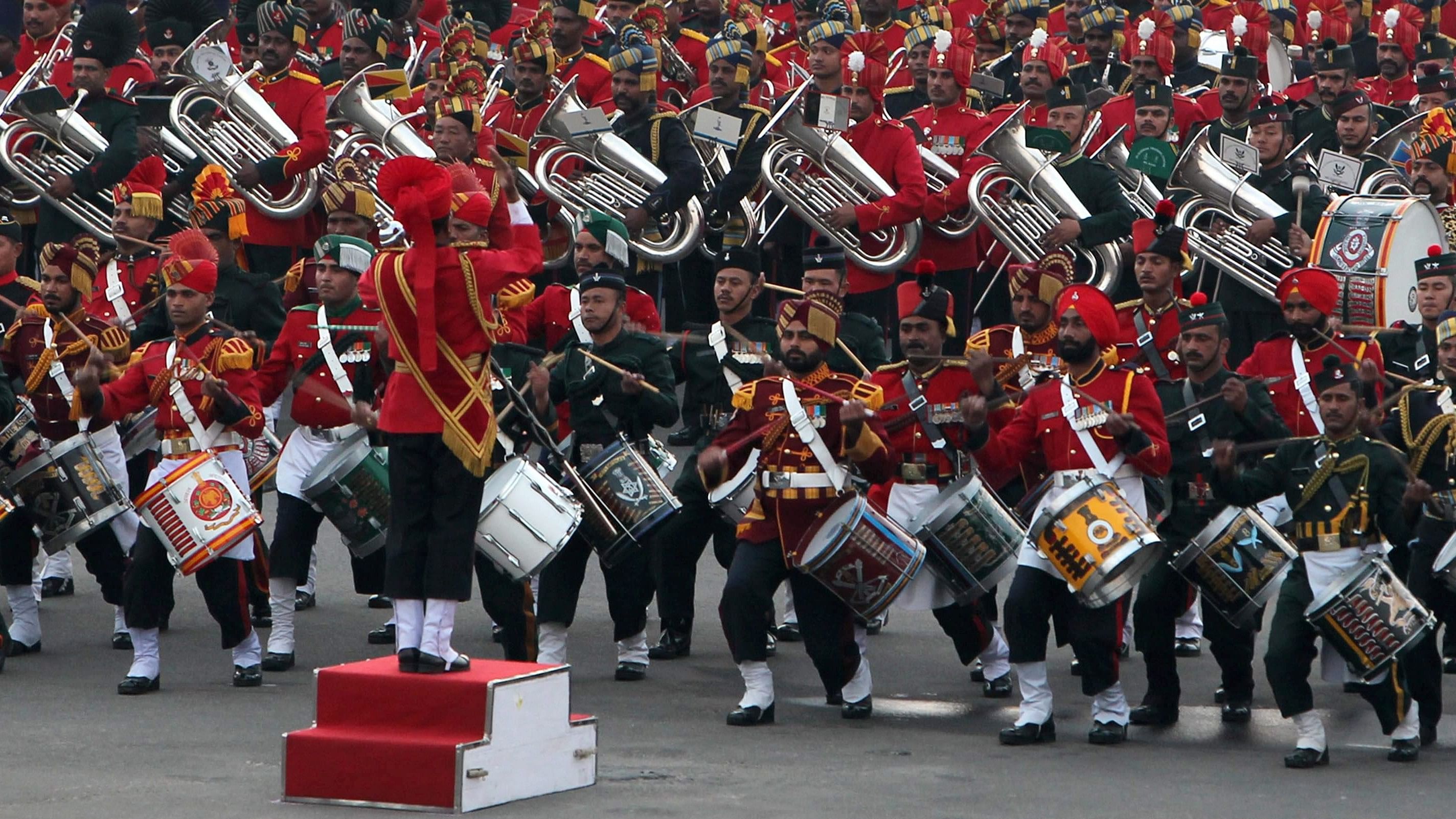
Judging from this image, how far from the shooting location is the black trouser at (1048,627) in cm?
Answer: 857

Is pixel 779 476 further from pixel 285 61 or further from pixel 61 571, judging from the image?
pixel 285 61

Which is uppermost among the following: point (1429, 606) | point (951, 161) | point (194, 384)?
point (951, 161)

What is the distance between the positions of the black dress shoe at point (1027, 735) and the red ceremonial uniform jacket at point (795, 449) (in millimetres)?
1041

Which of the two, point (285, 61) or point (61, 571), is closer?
point (61, 571)

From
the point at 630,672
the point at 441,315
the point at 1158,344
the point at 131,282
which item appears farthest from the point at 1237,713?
the point at 131,282

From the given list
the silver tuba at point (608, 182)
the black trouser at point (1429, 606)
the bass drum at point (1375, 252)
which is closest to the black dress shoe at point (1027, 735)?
the black trouser at point (1429, 606)

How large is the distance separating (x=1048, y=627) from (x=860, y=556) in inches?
28.7

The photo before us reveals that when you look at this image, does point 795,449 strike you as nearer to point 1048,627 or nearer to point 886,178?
point 1048,627

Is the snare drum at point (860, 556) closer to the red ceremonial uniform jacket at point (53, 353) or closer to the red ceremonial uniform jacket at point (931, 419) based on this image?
the red ceremonial uniform jacket at point (931, 419)

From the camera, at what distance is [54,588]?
1150 cm

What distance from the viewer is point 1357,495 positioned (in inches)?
329

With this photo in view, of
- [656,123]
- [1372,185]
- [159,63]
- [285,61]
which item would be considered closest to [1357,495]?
[1372,185]

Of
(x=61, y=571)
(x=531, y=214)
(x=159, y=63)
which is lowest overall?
(x=61, y=571)

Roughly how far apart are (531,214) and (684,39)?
11.9 feet
